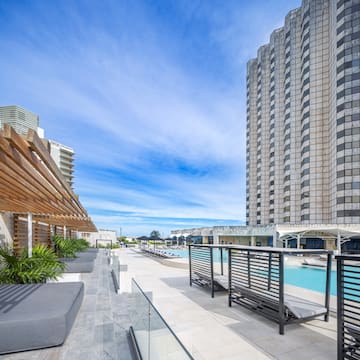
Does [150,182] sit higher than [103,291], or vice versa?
[150,182]

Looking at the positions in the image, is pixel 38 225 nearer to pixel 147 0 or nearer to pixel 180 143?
pixel 147 0

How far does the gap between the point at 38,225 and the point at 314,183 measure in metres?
36.3

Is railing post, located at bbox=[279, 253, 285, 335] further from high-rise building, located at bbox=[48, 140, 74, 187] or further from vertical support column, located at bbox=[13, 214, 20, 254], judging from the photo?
high-rise building, located at bbox=[48, 140, 74, 187]

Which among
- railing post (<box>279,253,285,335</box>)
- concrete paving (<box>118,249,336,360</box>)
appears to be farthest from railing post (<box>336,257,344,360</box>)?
railing post (<box>279,253,285,335</box>)

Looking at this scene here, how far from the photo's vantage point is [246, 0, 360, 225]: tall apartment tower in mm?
31234

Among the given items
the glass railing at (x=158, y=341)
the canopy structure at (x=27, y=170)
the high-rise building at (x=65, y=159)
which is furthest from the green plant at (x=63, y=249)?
the high-rise building at (x=65, y=159)

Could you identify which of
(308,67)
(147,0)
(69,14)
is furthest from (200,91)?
(308,67)

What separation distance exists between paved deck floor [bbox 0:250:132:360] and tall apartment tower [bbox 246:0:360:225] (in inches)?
1293

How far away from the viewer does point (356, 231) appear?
77.3 ft

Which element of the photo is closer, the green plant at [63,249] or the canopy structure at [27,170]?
the canopy structure at [27,170]

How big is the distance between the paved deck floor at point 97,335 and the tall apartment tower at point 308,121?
3283 cm

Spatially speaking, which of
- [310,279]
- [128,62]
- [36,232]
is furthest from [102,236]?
[310,279]

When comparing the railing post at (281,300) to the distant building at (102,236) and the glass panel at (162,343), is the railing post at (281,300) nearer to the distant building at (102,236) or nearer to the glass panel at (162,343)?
the glass panel at (162,343)

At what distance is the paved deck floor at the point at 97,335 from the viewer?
11.0ft
